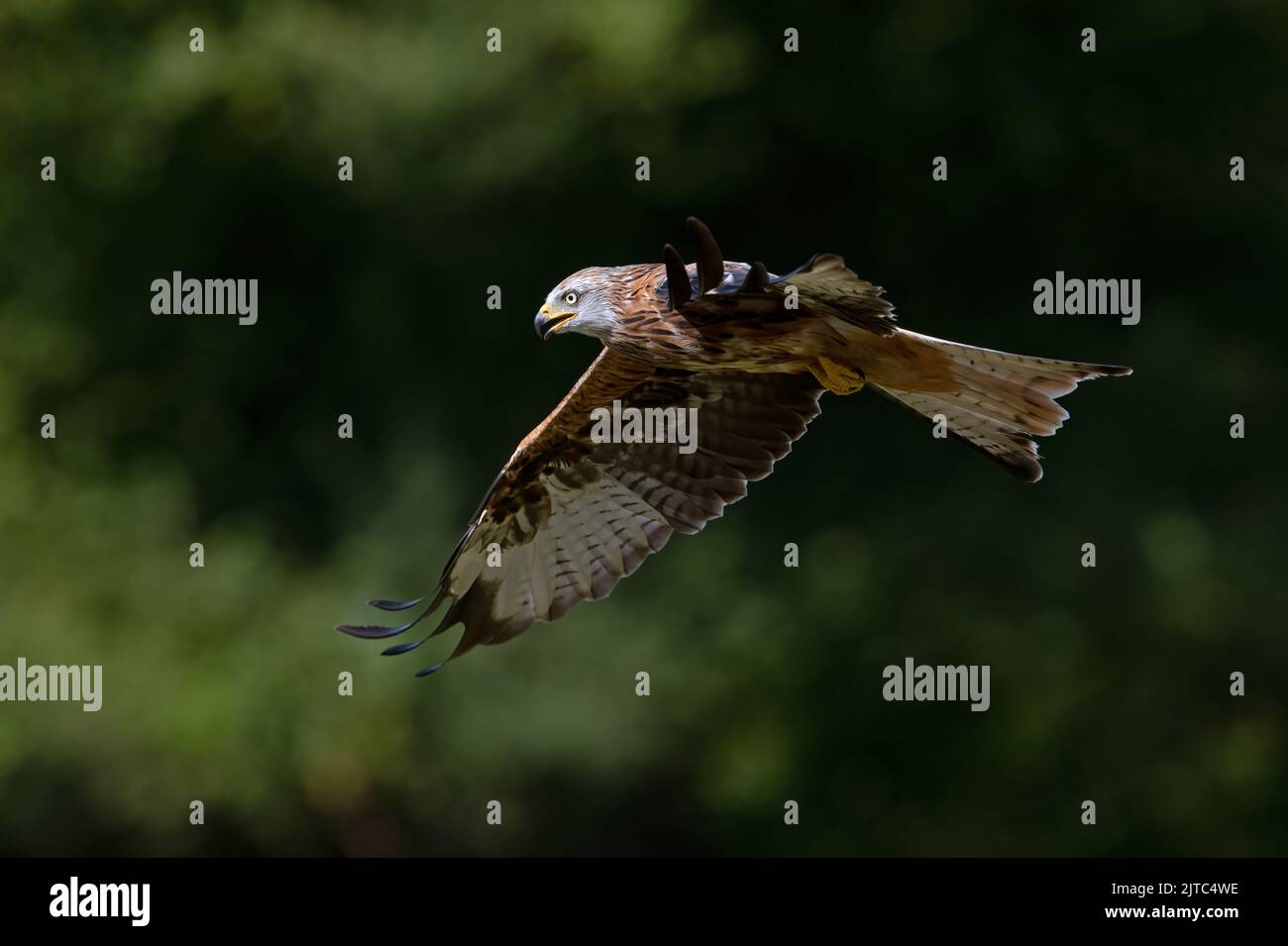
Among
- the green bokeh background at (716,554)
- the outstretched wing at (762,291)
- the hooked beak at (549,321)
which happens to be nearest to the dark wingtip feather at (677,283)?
the outstretched wing at (762,291)

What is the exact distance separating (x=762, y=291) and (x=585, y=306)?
711 millimetres

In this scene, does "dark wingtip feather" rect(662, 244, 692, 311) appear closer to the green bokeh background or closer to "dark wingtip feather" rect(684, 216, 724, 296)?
"dark wingtip feather" rect(684, 216, 724, 296)

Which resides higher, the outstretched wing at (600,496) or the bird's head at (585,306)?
the bird's head at (585,306)

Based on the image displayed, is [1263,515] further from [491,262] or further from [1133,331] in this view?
[491,262]

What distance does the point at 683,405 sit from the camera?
24.4ft

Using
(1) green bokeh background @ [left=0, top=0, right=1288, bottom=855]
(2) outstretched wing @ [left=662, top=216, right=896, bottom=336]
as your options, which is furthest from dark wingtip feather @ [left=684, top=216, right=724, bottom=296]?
(1) green bokeh background @ [left=0, top=0, right=1288, bottom=855]

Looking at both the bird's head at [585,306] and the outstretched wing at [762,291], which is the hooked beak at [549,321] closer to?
the bird's head at [585,306]

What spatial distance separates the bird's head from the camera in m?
6.56

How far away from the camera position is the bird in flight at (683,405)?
20.6ft

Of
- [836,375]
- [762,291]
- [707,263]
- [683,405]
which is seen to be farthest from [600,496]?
[707,263]

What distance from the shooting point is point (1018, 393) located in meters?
6.75

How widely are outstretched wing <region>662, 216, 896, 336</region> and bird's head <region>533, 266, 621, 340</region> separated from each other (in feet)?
0.80

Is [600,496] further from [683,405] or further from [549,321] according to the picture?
[549,321]

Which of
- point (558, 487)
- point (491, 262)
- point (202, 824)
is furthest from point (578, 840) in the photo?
point (558, 487)
